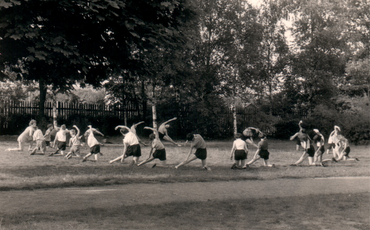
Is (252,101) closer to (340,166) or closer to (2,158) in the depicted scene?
(340,166)

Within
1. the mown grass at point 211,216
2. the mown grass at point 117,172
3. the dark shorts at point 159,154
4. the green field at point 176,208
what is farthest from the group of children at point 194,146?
the mown grass at point 211,216

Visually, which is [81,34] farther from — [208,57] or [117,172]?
[208,57]

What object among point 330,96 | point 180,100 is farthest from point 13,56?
point 330,96

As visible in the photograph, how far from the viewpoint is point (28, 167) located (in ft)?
45.3

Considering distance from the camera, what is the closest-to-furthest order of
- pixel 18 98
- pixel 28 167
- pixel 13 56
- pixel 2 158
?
pixel 13 56 → pixel 28 167 → pixel 2 158 → pixel 18 98

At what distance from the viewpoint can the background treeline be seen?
9.73 metres

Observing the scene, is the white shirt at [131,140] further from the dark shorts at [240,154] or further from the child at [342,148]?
the child at [342,148]

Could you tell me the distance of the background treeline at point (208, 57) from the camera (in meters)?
9.73

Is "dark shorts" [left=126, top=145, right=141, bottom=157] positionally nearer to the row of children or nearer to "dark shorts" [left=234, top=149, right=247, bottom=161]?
"dark shorts" [left=234, top=149, right=247, bottom=161]

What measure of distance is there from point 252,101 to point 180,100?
7.59 m

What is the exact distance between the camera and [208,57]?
109 ft

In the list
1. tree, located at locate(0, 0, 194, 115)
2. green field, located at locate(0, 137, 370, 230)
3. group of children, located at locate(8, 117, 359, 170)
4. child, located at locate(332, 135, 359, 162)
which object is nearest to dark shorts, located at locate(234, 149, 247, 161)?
group of children, located at locate(8, 117, 359, 170)

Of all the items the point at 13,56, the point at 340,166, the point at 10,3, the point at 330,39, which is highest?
the point at 330,39

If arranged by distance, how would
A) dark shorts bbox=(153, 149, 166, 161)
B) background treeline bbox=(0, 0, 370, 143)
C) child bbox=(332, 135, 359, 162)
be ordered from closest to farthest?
background treeline bbox=(0, 0, 370, 143), dark shorts bbox=(153, 149, 166, 161), child bbox=(332, 135, 359, 162)
